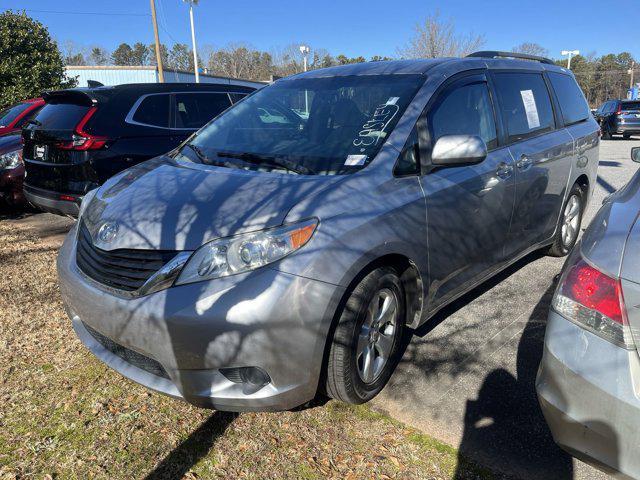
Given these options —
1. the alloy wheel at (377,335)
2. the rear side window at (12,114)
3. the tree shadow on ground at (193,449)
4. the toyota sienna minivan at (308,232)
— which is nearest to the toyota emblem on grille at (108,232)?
the toyota sienna minivan at (308,232)

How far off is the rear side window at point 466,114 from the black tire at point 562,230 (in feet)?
5.13

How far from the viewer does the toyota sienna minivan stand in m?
2.24

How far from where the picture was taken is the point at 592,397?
5.68 feet

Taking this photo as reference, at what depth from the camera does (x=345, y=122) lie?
317 centimetres

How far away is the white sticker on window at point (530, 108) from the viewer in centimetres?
404

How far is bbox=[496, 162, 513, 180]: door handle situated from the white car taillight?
1572 millimetres

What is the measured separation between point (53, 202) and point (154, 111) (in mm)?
1535

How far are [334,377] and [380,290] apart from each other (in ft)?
1.67

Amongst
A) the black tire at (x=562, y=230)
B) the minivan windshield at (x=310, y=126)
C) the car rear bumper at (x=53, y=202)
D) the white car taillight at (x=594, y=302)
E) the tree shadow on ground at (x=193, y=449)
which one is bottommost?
the tree shadow on ground at (x=193, y=449)

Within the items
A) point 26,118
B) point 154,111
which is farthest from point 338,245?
point 26,118

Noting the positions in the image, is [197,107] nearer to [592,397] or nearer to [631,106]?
[592,397]

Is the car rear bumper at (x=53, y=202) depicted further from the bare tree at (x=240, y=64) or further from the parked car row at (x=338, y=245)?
the bare tree at (x=240, y=64)

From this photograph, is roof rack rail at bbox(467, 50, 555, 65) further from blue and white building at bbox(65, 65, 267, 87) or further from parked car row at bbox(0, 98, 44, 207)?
blue and white building at bbox(65, 65, 267, 87)

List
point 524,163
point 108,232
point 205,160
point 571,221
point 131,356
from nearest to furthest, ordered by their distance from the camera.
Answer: point 131,356
point 108,232
point 205,160
point 524,163
point 571,221
